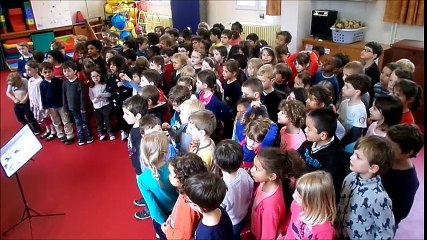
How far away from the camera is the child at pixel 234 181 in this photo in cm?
200

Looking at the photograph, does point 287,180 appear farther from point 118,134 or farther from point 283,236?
A: point 118,134

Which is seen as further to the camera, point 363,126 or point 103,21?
point 103,21

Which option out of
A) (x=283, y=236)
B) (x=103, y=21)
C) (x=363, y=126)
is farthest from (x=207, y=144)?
(x=103, y=21)

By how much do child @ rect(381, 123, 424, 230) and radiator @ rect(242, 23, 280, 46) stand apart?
514 cm

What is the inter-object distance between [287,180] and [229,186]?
0.37 meters

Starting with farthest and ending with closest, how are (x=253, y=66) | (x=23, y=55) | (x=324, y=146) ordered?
(x=23, y=55) < (x=253, y=66) < (x=324, y=146)

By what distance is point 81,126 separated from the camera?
430cm

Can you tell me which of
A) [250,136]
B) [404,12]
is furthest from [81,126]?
[404,12]

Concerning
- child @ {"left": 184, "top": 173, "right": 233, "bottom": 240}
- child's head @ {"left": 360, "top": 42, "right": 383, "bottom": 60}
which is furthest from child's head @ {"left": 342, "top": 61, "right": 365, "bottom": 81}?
child @ {"left": 184, "top": 173, "right": 233, "bottom": 240}

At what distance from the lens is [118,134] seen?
463 centimetres

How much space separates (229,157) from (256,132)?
45 cm

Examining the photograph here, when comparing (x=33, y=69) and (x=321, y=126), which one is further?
(x=33, y=69)

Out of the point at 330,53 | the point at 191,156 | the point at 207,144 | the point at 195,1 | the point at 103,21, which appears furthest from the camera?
the point at 103,21

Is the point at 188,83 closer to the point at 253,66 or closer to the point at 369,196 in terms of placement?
the point at 253,66
